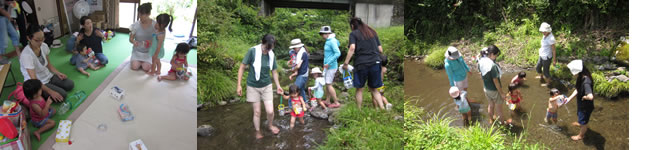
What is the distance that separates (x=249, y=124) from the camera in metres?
4.02

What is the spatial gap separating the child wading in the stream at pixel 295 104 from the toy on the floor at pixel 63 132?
4.83 ft

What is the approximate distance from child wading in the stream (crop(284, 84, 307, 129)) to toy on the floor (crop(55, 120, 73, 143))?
1.47 meters

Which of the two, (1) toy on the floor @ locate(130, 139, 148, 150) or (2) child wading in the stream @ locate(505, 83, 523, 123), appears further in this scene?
(2) child wading in the stream @ locate(505, 83, 523, 123)

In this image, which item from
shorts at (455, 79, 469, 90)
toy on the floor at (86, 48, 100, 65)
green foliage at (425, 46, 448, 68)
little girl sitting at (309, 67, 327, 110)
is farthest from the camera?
green foliage at (425, 46, 448, 68)

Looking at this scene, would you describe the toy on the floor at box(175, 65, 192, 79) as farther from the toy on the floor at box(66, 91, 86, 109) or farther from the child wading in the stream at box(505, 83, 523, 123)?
the child wading in the stream at box(505, 83, 523, 123)

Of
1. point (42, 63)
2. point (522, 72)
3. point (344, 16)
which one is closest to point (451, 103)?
point (522, 72)

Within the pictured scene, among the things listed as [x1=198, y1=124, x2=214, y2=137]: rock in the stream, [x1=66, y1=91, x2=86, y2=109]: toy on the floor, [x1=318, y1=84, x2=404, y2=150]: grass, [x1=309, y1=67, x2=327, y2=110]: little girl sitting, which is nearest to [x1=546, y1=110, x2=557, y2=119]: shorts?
[x1=318, y1=84, x2=404, y2=150]: grass

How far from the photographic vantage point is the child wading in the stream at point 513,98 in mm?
4457

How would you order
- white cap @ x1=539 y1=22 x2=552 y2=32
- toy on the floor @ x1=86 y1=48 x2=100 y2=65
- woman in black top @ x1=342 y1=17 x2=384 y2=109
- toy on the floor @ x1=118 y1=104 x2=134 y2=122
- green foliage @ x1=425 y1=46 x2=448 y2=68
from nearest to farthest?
toy on the floor @ x1=86 y1=48 x2=100 y2=65, toy on the floor @ x1=118 y1=104 x2=134 y2=122, woman in black top @ x1=342 y1=17 x2=384 y2=109, white cap @ x1=539 y1=22 x2=552 y2=32, green foliage @ x1=425 y1=46 x2=448 y2=68

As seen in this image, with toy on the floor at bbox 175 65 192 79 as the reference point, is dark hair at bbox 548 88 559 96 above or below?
below

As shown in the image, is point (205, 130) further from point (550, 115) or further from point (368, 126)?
point (550, 115)

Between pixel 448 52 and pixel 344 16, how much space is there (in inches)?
39.9

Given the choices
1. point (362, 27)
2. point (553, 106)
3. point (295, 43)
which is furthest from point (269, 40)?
point (553, 106)

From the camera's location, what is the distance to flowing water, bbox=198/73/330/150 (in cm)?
397
